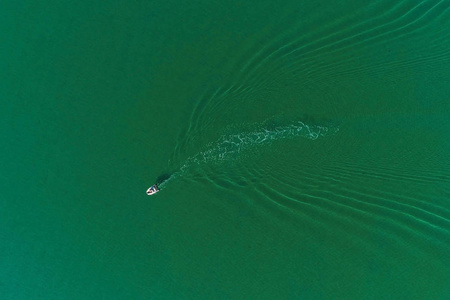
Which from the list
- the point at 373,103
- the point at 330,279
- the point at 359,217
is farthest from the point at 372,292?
the point at 373,103

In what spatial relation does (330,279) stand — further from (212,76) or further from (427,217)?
(212,76)

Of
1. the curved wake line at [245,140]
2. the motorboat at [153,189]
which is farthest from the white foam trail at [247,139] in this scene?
the motorboat at [153,189]

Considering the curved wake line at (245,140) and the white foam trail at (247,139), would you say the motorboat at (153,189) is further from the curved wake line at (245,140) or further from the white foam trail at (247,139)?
the white foam trail at (247,139)

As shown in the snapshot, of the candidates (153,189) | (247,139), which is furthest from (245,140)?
(153,189)

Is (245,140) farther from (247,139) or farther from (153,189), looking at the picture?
(153,189)

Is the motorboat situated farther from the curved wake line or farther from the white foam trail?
the white foam trail

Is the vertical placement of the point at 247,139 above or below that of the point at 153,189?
above

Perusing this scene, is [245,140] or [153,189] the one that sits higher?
[245,140]

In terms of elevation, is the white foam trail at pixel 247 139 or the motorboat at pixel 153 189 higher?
the white foam trail at pixel 247 139
